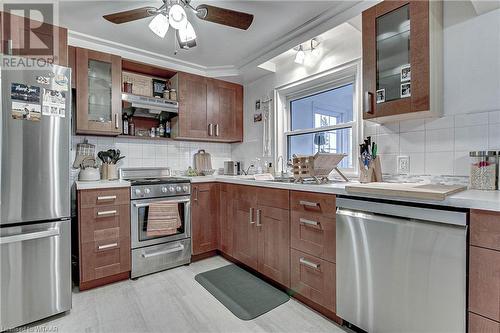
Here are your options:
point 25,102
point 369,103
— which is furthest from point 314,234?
point 25,102

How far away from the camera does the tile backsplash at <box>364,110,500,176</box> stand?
1539 millimetres

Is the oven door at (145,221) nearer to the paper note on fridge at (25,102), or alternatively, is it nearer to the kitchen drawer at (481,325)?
the paper note on fridge at (25,102)

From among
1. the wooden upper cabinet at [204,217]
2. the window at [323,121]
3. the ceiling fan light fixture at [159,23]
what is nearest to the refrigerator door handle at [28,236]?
the wooden upper cabinet at [204,217]

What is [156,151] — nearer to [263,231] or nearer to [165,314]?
[263,231]

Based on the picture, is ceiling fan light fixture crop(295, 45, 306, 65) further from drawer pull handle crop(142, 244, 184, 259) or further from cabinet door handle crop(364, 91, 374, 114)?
drawer pull handle crop(142, 244, 184, 259)

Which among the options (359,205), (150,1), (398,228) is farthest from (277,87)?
(398,228)

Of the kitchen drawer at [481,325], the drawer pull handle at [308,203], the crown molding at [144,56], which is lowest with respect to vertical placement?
the kitchen drawer at [481,325]

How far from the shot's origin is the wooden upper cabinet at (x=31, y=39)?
181 centimetres

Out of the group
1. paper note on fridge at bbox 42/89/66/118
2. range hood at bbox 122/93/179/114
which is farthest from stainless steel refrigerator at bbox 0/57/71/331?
range hood at bbox 122/93/179/114

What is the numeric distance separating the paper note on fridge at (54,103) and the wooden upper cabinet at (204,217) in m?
1.39

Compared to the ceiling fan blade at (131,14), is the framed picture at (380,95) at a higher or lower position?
lower

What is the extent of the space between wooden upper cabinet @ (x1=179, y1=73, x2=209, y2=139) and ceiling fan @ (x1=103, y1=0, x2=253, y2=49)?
1229mm

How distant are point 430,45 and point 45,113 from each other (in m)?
2.62

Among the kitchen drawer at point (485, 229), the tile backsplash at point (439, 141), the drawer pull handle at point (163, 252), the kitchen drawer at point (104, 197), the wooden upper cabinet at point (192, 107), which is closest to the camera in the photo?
the kitchen drawer at point (485, 229)
